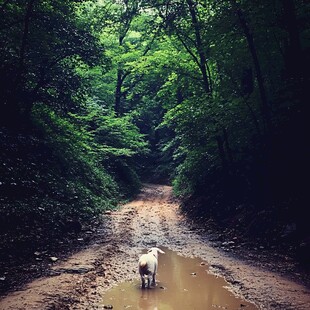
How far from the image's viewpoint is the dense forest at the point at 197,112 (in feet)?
29.4

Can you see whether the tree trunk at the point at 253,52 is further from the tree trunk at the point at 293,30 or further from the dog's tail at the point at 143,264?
the dog's tail at the point at 143,264

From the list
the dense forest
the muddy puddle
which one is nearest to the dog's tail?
the muddy puddle

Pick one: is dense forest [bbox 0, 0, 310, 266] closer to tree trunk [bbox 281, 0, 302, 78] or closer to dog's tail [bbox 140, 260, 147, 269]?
tree trunk [bbox 281, 0, 302, 78]

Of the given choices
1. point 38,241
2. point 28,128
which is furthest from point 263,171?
point 28,128

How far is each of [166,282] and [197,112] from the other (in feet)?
24.8

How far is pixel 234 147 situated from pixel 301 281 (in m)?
7.31

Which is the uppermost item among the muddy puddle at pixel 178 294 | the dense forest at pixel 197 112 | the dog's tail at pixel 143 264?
the dense forest at pixel 197 112

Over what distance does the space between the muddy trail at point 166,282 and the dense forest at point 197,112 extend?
1.58 meters

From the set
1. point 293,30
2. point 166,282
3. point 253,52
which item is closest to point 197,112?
point 253,52

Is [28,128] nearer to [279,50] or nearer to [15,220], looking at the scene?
[15,220]

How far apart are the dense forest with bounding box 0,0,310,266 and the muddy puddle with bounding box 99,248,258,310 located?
302 centimetres

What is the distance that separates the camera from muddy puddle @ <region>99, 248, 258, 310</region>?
5.24 m

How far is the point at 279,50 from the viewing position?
10.2m

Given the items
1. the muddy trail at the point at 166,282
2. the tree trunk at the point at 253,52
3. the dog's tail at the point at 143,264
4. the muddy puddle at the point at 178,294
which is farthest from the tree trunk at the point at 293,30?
the dog's tail at the point at 143,264
